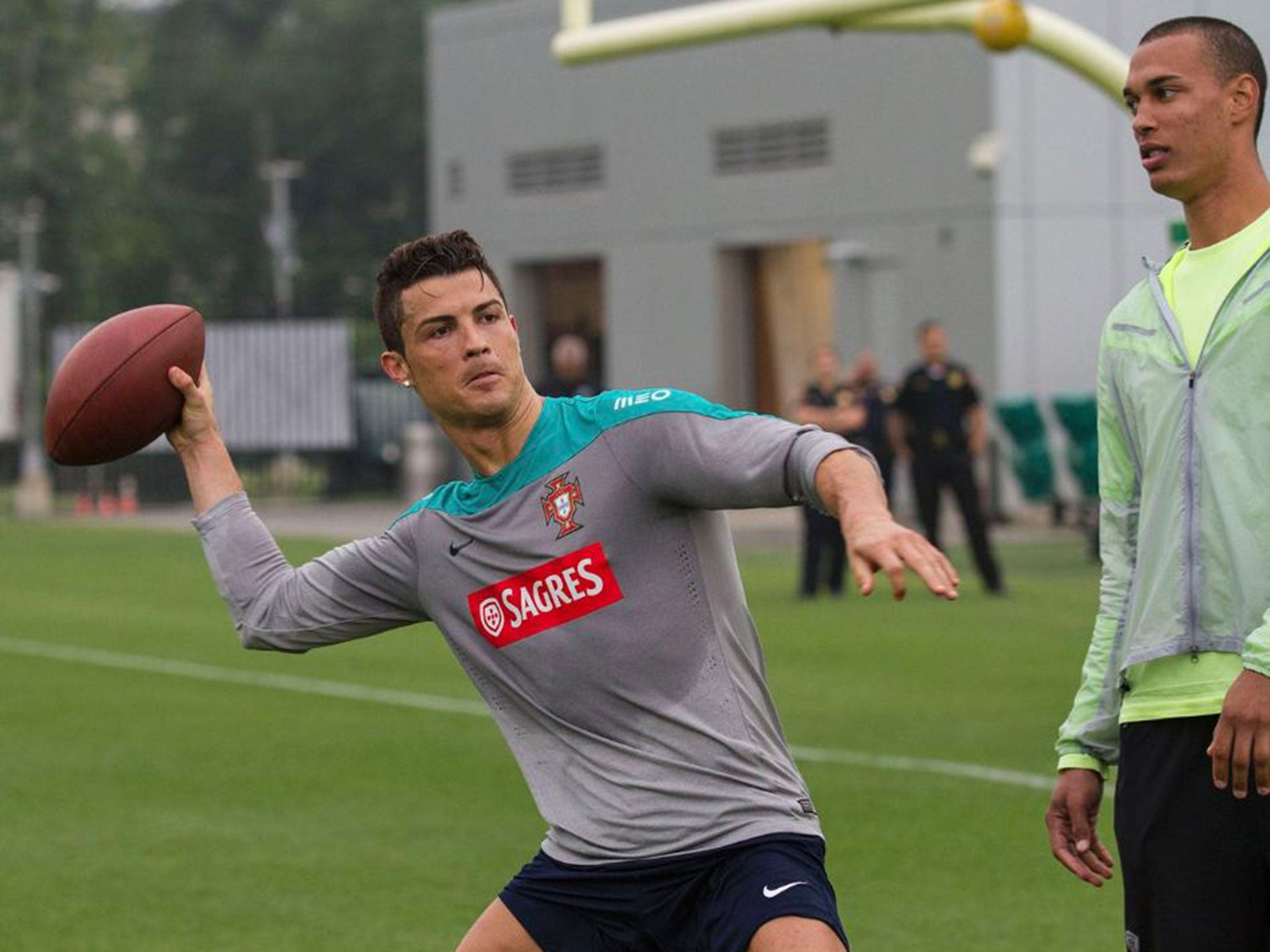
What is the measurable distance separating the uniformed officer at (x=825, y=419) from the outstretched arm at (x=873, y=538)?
16.0 m

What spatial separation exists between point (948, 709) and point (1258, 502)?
9.20 metres

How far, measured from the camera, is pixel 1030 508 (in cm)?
3300

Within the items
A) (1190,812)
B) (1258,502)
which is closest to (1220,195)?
(1258,502)

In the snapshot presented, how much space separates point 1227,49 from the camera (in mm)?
4152

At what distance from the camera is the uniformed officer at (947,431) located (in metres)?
20.1

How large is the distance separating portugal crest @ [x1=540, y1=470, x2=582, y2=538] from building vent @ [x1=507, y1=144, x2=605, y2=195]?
35.4m

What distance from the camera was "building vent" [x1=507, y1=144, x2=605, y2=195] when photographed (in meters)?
39.9

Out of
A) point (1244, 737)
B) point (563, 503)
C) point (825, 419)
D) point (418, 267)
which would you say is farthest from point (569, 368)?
point (1244, 737)

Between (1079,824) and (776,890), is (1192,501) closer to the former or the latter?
(1079,824)

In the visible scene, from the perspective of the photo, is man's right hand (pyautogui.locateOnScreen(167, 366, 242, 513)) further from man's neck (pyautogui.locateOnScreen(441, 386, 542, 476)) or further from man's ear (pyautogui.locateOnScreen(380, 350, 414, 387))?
Answer: man's neck (pyautogui.locateOnScreen(441, 386, 542, 476))

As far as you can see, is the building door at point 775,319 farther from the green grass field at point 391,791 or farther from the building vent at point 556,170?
the green grass field at point 391,791

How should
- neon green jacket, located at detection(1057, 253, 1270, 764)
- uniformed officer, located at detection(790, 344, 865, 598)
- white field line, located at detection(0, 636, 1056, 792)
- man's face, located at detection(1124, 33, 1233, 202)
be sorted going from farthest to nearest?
uniformed officer, located at detection(790, 344, 865, 598) → white field line, located at detection(0, 636, 1056, 792) → man's face, located at detection(1124, 33, 1233, 202) → neon green jacket, located at detection(1057, 253, 1270, 764)

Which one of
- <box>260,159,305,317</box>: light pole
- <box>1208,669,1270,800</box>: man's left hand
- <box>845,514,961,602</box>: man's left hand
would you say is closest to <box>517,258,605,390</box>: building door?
<box>260,159,305,317</box>: light pole

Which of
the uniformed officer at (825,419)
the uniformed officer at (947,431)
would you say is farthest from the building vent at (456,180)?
the uniformed officer at (947,431)
